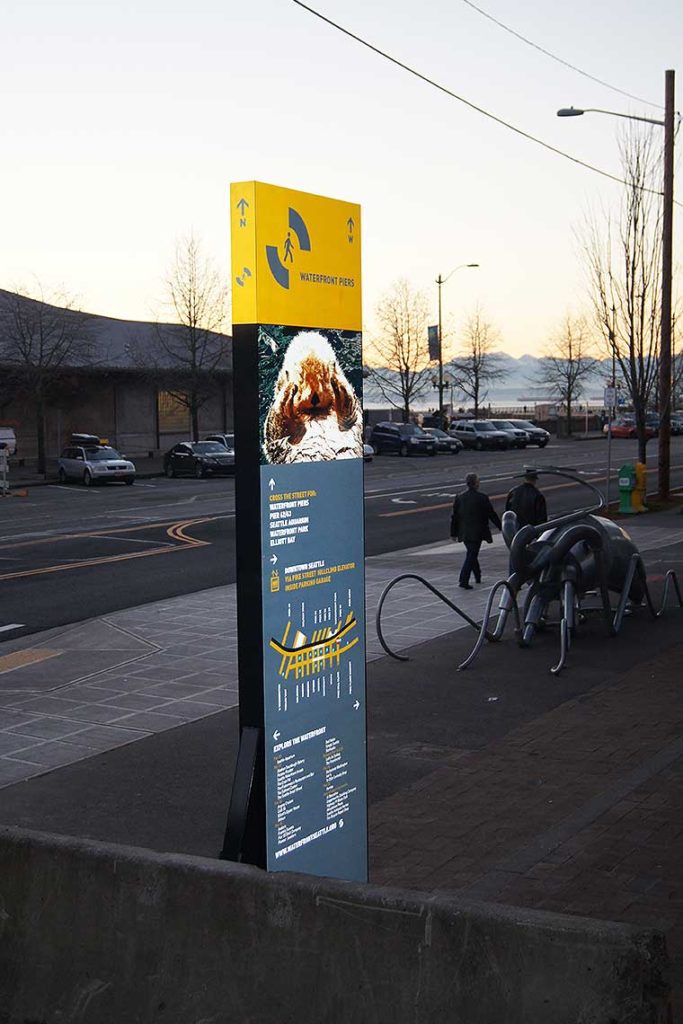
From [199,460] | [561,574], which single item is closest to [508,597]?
[561,574]

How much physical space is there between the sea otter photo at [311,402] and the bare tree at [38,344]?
148ft

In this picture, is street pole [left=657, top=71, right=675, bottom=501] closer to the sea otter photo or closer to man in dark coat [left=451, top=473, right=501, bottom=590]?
man in dark coat [left=451, top=473, right=501, bottom=590]

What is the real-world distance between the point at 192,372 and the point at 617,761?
50.0 metres

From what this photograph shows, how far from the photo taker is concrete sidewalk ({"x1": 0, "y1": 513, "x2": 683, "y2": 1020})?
697 cm

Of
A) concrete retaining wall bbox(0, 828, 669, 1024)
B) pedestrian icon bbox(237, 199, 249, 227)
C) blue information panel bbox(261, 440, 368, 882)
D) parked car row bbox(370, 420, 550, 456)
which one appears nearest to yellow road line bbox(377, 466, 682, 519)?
parked car row bbox(370, 420, 550, 456)

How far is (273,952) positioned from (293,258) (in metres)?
2.86

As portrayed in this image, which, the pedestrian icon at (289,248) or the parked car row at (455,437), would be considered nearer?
the pedestrian icon at (289,248)

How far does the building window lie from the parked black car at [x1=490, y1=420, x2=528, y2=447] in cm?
1649

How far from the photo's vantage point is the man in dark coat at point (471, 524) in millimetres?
17781

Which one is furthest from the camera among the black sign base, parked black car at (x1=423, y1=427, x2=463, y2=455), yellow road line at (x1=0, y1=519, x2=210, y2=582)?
parked black car at (x1=423, y1=427, x2=463, y2=455)

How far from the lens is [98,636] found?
14570mm

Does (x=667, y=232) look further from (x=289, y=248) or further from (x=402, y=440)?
(x=402, y=440)

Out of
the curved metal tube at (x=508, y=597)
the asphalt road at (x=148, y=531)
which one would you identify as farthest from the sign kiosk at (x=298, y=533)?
the asphalt road at (x=148, y=531)

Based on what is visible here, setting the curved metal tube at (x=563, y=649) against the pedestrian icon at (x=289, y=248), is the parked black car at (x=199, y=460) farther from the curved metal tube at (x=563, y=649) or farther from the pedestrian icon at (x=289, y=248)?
the pedestrian icon at (x=289, y=248)
